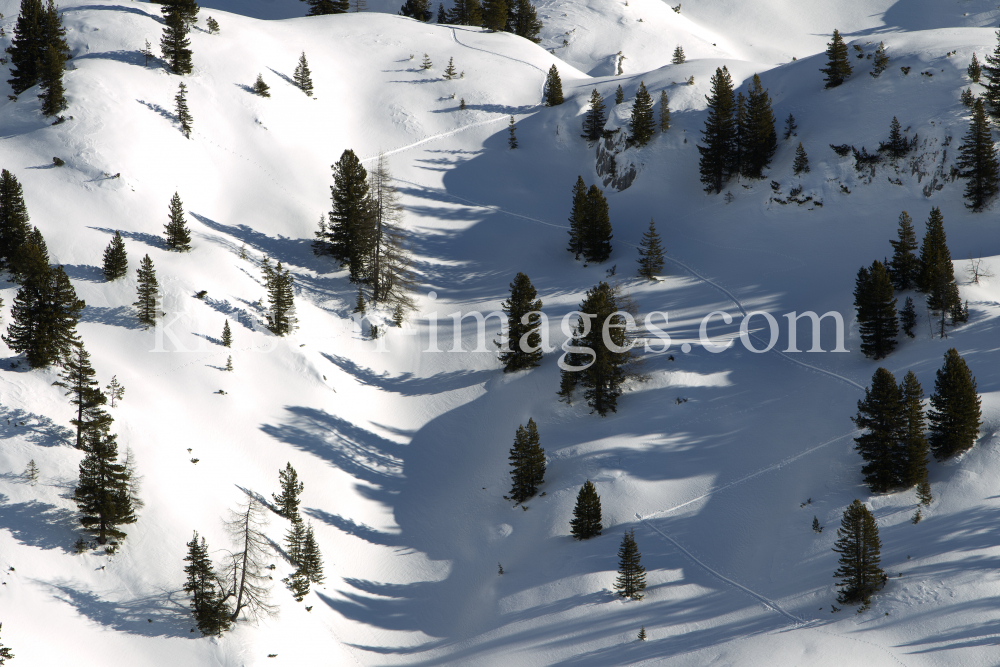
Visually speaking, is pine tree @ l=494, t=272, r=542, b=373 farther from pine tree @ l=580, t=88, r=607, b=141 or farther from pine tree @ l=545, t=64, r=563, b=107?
pine tree @ l=545, t=64, r=563, b=107

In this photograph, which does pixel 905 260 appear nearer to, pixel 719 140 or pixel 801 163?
pixel 801 163

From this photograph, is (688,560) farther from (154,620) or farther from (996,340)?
(154,620)

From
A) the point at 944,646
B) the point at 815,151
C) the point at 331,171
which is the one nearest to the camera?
the point at 944,646

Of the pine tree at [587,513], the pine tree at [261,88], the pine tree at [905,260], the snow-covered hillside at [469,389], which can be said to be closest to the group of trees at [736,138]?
the snow-covered hillside at [469,389]

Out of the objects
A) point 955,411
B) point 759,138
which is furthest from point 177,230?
point 955,411

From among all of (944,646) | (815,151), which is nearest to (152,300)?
(944,646)

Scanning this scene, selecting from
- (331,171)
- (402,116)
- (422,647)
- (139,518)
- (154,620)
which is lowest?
(422,647)
